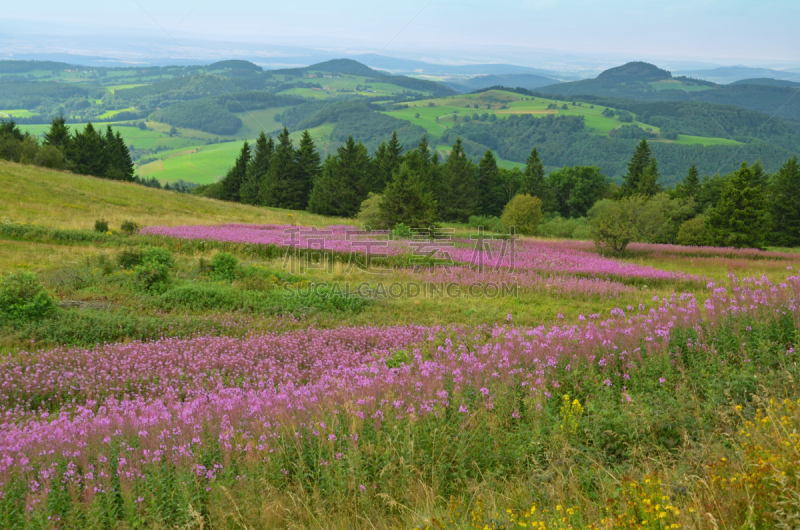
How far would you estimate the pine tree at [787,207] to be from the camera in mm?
47438

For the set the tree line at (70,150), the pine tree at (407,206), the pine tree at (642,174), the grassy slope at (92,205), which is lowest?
the grassy slope at (92,205)

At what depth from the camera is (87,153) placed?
2233 inches

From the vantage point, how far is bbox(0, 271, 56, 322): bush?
8867 millimetres

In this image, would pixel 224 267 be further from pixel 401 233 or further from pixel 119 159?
pixel 119 159

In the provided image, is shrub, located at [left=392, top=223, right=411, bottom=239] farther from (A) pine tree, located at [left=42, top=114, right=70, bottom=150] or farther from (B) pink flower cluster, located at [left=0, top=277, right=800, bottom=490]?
(A) pine tree, located at [left=42, top=114, right=70, bottom=150]

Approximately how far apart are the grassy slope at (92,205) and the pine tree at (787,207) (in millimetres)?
48465

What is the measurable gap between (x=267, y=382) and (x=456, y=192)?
56144mm

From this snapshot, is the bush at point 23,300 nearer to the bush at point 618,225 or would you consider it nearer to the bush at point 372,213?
the bush at point 618,225

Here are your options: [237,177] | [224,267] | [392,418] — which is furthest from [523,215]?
[237,177]

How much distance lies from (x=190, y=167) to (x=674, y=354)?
6253 inches

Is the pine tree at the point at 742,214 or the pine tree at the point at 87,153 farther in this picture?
the pine tree at the point at 87,153

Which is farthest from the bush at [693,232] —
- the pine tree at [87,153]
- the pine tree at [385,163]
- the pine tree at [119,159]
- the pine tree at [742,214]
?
Answer: the pine tree at [119,159]

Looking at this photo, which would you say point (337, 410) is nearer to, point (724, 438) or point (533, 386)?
point (533, 386)

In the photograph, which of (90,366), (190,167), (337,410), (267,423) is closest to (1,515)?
(267,423)
